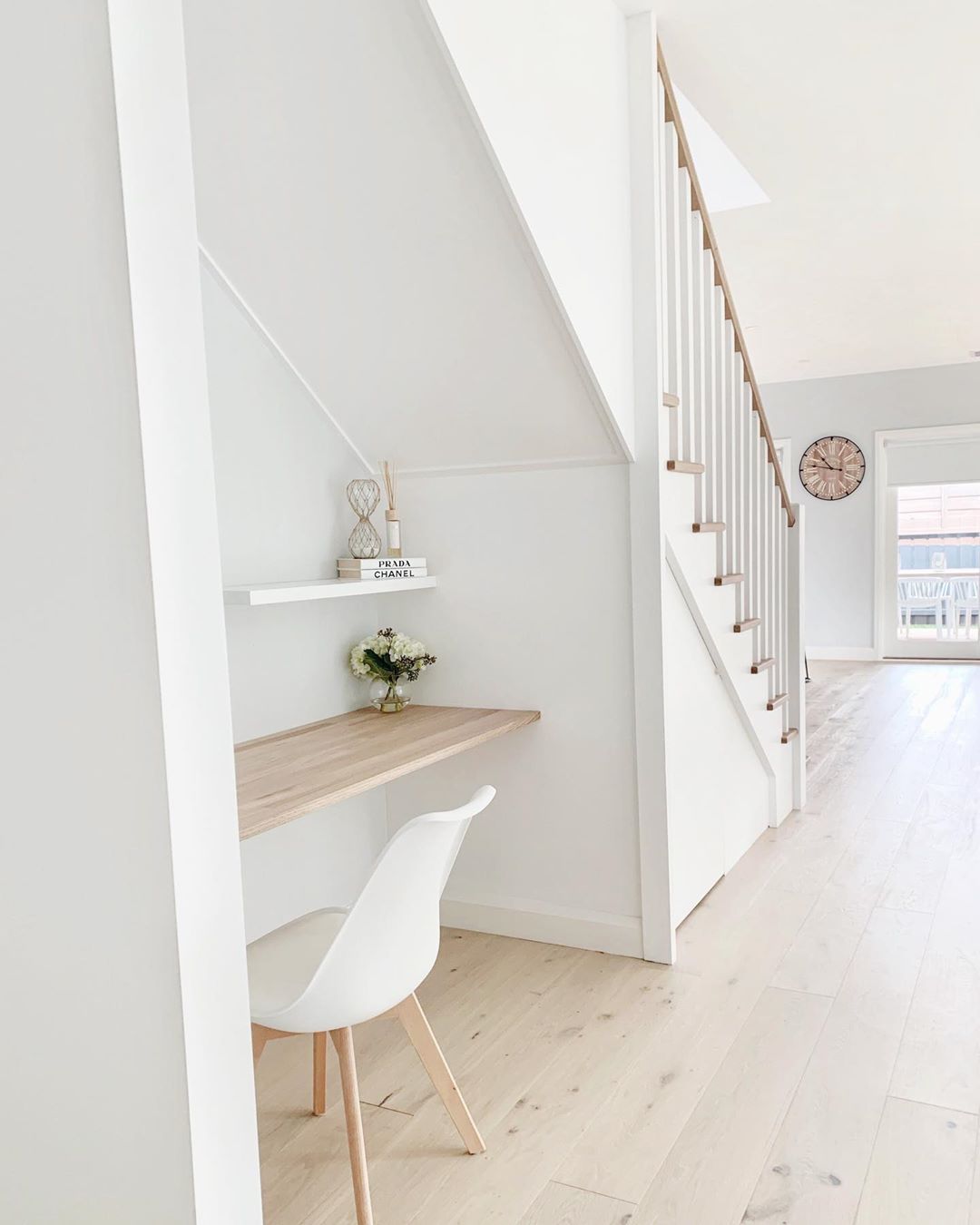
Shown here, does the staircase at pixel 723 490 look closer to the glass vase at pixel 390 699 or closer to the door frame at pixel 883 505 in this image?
the glass vase at pixel 390 699

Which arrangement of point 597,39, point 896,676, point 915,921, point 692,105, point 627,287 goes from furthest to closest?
point 896,676
point 692,105
point 915,921
point 627,287
point 597,39

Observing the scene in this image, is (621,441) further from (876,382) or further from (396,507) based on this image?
(876,382)

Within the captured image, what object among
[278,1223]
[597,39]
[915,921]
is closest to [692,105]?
[597,39]

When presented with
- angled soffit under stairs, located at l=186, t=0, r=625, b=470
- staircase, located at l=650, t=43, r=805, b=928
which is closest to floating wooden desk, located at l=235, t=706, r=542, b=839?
staircase, located at l=650, t=43, r=805, b=928

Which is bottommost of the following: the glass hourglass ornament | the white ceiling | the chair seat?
the chair seat

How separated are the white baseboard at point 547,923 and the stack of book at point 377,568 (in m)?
1.04

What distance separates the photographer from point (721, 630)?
3449 millimetres

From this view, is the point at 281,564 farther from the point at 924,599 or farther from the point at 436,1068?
the point at 924,599

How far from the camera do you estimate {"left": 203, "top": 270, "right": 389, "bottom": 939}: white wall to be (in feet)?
8.62

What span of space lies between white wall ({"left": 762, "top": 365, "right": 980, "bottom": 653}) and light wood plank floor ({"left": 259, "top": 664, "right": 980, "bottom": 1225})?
5668mm

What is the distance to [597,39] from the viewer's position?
261 centimetres

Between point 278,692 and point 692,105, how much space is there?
2309 mm

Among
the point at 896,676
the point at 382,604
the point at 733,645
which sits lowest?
the point at 896,676

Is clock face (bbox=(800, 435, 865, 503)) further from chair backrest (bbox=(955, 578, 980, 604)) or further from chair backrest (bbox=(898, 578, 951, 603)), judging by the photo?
chair backrest (bbox=(955, 578, 980, 604))
